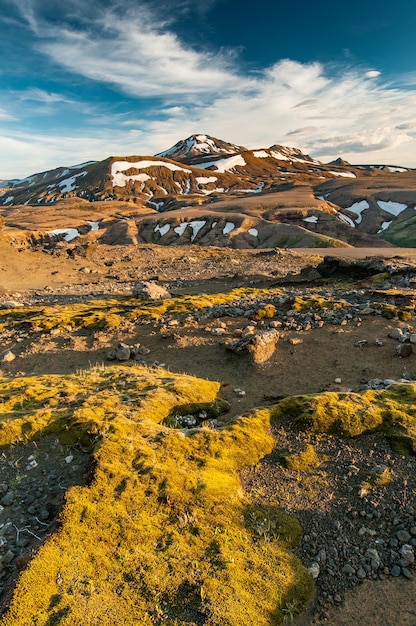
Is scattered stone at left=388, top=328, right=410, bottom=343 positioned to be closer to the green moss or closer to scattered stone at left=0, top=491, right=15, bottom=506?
the green moss

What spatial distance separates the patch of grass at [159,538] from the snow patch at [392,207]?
189837 mm

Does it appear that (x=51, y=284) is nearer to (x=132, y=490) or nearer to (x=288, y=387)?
(x=288, y=387)

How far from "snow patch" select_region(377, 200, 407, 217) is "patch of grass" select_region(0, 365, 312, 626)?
189837 millimetres

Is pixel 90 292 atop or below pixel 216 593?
below

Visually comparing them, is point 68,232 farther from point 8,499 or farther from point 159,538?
point 159,538

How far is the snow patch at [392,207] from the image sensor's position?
574 ft

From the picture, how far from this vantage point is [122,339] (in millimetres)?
23938

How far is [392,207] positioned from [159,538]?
20125 cm

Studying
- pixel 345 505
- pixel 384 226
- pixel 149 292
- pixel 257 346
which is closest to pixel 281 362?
pixel 257 346

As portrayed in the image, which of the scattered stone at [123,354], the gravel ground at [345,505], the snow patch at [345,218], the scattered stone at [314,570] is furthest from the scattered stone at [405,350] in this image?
the snow patch at [345,218]

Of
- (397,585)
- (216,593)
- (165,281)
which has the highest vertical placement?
(216,593)

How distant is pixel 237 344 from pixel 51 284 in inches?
1474

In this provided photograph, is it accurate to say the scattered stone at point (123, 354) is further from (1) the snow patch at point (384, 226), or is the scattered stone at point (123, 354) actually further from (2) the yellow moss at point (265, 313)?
(1) the snow patch at point (384, 226)

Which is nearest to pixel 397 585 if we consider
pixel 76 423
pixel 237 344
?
pixel 76 423
